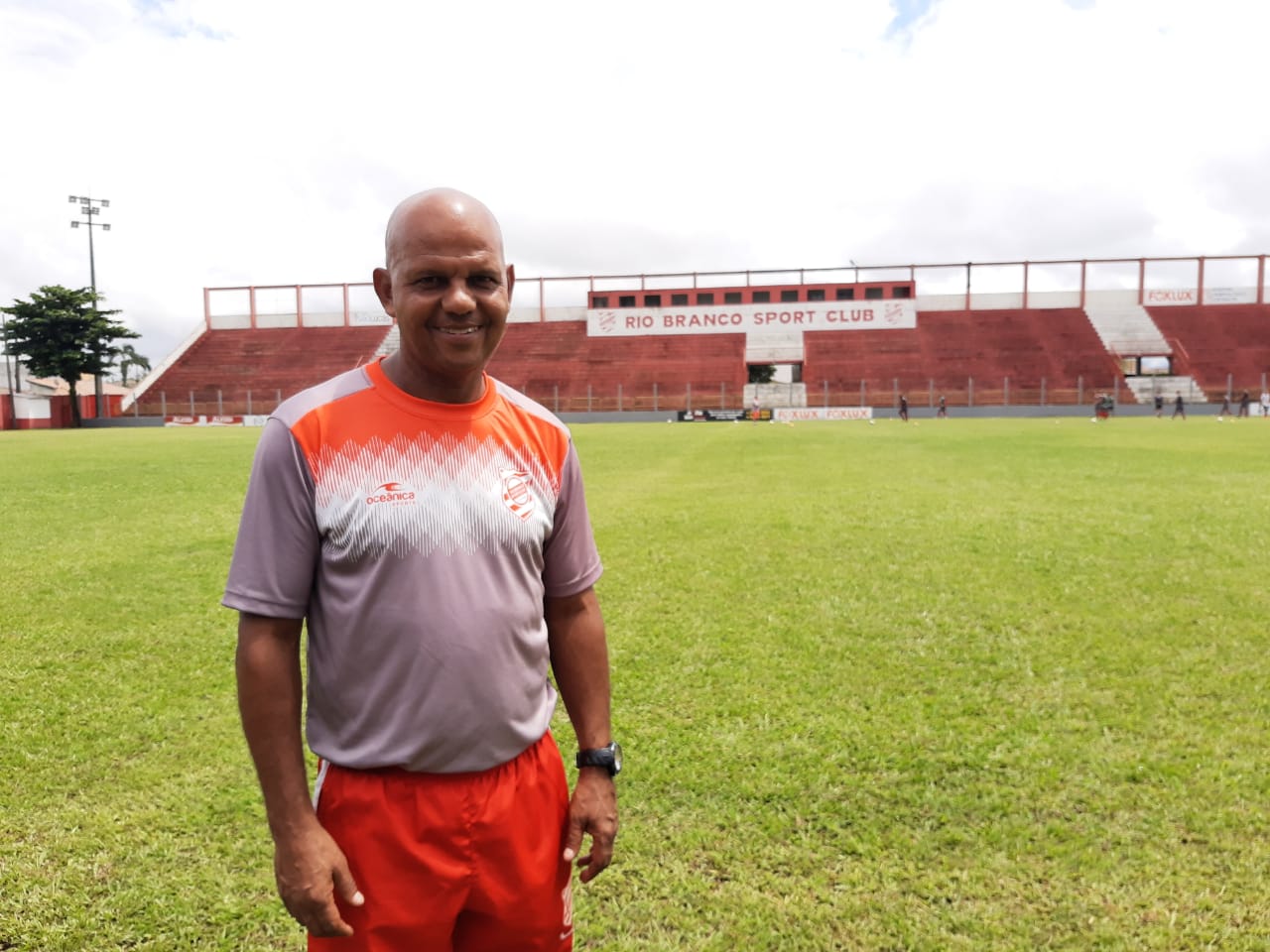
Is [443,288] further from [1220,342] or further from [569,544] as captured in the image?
[1220,342]

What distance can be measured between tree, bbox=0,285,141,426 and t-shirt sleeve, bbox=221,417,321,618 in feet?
192

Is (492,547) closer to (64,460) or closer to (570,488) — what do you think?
(570,488)

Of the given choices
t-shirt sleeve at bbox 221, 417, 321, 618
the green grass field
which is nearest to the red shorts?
t-shirt sleeve at bbox 221, 417, 321, 618

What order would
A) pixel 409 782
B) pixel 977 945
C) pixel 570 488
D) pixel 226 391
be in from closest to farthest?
1. pixel 409 782
2. pixel 570 488
3. pixel 977 945
4. pixel 226 391

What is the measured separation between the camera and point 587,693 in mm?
2035

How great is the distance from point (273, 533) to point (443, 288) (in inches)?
22.4

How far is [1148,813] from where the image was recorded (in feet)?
10.4

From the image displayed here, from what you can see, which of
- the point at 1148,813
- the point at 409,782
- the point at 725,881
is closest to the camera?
the point at 409,782

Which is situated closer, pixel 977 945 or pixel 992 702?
pixel 977 945

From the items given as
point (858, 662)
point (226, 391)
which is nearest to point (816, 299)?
point (226, 391)

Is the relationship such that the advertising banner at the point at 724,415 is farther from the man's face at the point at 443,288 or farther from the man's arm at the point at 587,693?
the man's face at the point at 443,288

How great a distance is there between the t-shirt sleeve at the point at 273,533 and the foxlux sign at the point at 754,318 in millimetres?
54563

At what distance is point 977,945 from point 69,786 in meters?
3.40

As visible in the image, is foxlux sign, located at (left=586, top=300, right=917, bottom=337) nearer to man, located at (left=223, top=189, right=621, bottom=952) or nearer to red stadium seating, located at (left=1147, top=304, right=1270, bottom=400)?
red stadium seating, located at (left=1147, top=304, right=1270, bottom=400)
